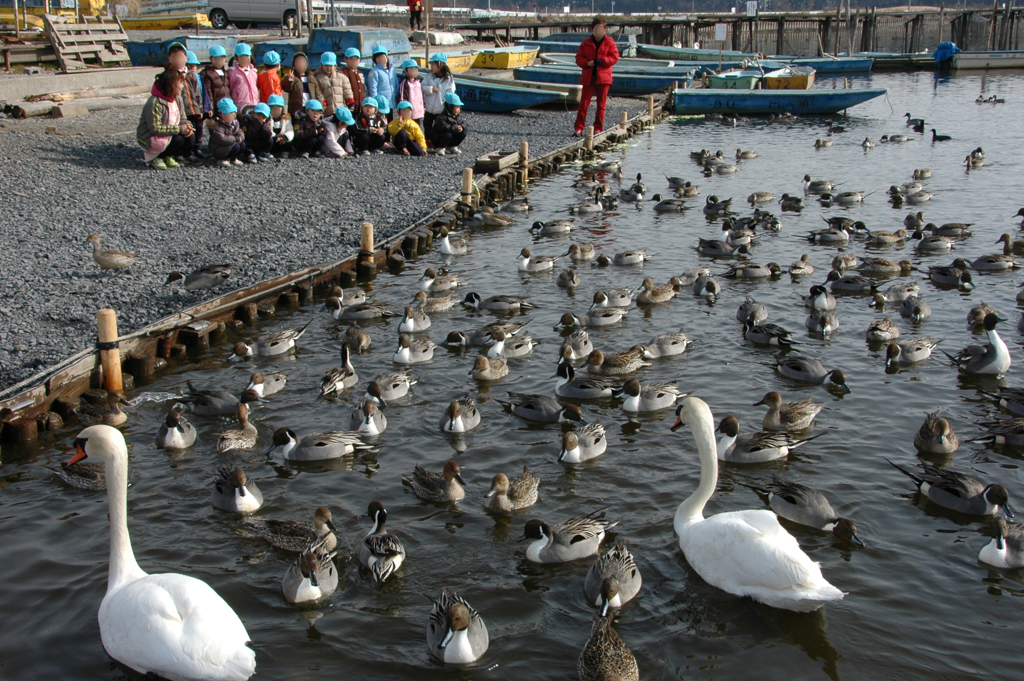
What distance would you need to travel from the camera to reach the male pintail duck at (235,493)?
8.29 m

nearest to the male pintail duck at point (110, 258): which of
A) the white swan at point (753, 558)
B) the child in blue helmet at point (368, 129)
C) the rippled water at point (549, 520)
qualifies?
the rippled water at point (549, 520)

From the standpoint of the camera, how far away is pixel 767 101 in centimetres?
4012

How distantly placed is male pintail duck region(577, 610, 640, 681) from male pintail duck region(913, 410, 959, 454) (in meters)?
4.90

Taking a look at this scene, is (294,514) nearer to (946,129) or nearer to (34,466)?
(34,466)

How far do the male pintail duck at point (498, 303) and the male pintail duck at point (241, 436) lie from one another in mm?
5155

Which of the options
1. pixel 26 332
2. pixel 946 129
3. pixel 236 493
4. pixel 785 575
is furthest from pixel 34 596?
pixel 946 129

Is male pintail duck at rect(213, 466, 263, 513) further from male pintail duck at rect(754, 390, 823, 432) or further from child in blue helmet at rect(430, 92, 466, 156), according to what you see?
child in blue helmet at rect(430, 92, 466, 156)

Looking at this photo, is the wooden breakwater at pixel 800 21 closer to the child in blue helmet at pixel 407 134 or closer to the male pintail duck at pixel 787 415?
the child in blue helmet at pixel 407 134

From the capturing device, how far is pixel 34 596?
7.10 meters

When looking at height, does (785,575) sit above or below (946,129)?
below

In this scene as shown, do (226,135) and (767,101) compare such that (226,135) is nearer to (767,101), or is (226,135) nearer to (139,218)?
(139,218)

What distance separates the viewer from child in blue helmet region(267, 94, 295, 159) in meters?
22.2

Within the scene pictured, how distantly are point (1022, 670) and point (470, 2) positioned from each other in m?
187

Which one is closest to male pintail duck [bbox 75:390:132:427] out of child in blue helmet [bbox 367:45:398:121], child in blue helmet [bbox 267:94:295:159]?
child in blue helmet [bbox 267:94:295:159]
